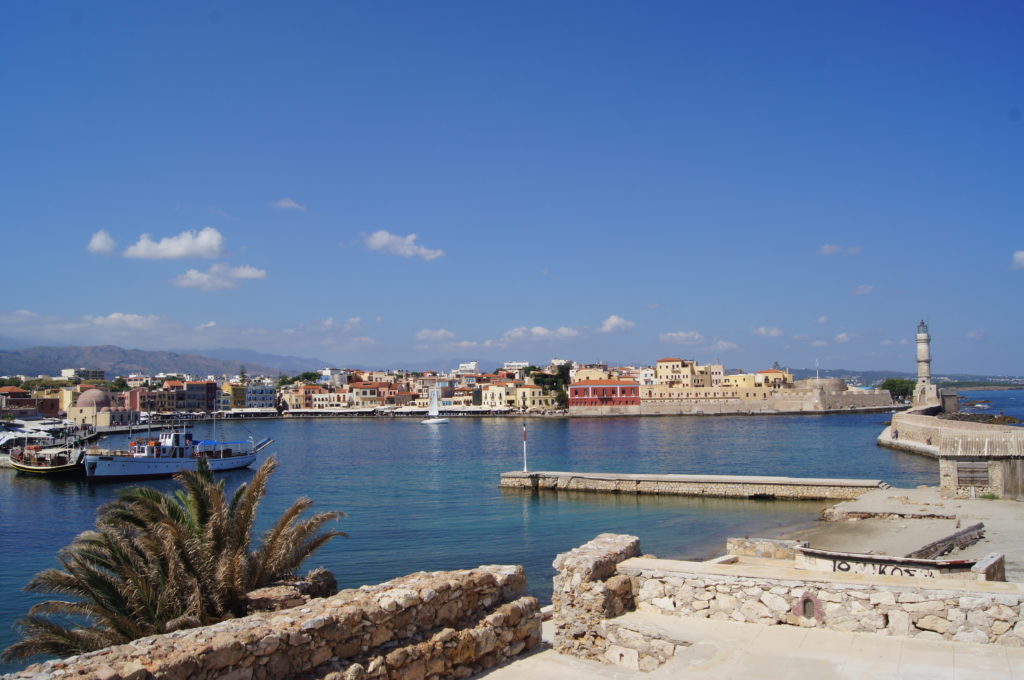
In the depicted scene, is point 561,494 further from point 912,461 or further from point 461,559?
point 912,461

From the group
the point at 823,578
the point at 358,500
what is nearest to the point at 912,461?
the point at 358,500

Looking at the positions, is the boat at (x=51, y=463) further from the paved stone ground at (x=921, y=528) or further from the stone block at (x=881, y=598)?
the stone block at (x=881, y=598)

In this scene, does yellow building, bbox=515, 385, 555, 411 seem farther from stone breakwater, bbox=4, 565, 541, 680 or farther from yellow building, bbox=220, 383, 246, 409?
stone breakwater, bbox=4, 565, 541, 680

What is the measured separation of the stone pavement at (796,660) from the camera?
5.93 meters

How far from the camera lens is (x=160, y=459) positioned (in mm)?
47781

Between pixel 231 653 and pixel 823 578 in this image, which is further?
pixel 823 578

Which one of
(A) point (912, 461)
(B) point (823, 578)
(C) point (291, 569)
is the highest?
(B) point (823, 578)

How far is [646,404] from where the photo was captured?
116 m

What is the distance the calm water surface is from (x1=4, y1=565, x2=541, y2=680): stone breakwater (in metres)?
8.18

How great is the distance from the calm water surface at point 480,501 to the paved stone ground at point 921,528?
8.77ft

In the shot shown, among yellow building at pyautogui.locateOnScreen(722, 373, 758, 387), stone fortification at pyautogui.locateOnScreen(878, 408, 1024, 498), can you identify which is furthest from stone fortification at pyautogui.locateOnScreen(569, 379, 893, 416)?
stone fortification at pyautogui.locateOnScreen(878, 408, 1024, 498)

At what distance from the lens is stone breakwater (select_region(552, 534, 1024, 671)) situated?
6.44 m

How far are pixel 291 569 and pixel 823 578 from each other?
7215mm

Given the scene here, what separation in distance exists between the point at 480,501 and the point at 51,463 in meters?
32.2
